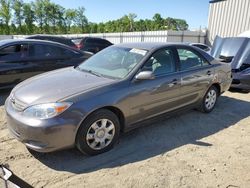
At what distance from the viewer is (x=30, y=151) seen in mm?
3592

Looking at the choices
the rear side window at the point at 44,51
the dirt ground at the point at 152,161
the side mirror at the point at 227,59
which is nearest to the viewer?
the dirt ground at the point at 152,161

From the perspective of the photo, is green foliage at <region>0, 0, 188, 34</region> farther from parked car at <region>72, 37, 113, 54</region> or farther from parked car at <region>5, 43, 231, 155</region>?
parked car at <region>5, 43, 231, 155</region>

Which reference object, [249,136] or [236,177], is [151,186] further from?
[249,136]

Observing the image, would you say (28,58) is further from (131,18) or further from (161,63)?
(131,18)

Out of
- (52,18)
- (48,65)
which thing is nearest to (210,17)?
(48,65)

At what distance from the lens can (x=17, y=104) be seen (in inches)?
132

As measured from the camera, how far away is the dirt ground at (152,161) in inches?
120

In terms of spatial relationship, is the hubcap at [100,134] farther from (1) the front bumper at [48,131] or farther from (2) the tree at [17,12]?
(2) the tree at [17,12]

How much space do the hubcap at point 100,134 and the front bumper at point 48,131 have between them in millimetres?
263

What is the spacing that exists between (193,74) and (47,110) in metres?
2.79

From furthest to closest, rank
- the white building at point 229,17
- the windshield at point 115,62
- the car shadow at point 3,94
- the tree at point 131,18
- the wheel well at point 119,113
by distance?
the tree at point 131,18 < the white building at point 229,17 < the car shadow at point 3,94 < the windshield at point 115,62 < the wheel well at point 119,113

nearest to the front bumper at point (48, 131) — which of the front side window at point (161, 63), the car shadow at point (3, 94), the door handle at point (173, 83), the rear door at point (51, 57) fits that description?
the front side window at point (161, 63)

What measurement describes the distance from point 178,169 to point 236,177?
0.70 meters

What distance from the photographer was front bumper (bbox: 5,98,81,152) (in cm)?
304
